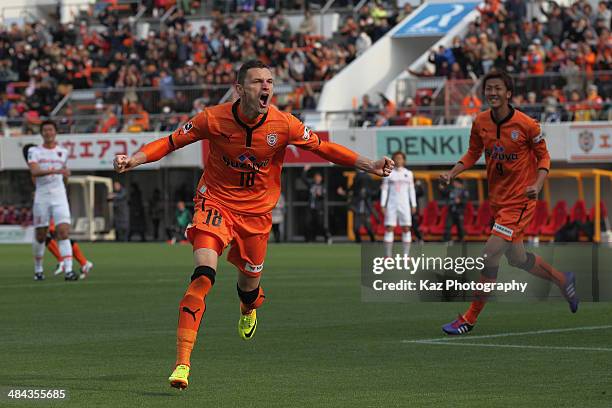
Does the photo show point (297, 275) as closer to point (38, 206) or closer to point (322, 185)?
point (38, 206)

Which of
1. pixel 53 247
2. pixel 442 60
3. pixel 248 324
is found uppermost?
pixel 442 60

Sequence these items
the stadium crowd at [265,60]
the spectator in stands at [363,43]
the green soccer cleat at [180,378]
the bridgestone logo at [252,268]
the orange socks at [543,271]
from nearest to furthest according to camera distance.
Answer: the green soccer cleat at [180,378], the bridgestone logo at [252,268], the orange socks at [543,271], the stadium crowd at [265,60], the spectator in stands at [363,43]

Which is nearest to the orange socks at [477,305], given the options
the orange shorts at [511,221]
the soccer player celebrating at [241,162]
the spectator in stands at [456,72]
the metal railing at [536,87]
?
the orange shorts at [511,221]

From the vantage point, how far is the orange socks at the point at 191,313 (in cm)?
921

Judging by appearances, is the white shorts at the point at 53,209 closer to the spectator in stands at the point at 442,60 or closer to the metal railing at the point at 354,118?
the metal railing at the point at 354,118

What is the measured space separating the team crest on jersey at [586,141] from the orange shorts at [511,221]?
26.2 meters

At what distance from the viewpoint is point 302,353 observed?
11.5 m

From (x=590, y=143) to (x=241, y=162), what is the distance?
2988 centimetres

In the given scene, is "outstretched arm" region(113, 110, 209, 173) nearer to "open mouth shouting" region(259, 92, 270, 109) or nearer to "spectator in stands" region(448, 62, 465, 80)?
"open mouth shouting" region(259, 92, 270, 109)

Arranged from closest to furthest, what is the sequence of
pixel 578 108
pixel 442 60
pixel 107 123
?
pixel 578 108 < pixel 442 60 < pixel 107 123

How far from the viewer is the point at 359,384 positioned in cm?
953

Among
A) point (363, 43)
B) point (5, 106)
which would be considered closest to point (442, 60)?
point (363, 43)

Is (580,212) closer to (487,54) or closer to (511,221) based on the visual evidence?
(487,54)

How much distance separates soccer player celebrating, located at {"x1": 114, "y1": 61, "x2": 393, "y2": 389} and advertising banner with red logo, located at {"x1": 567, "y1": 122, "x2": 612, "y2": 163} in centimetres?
2907
